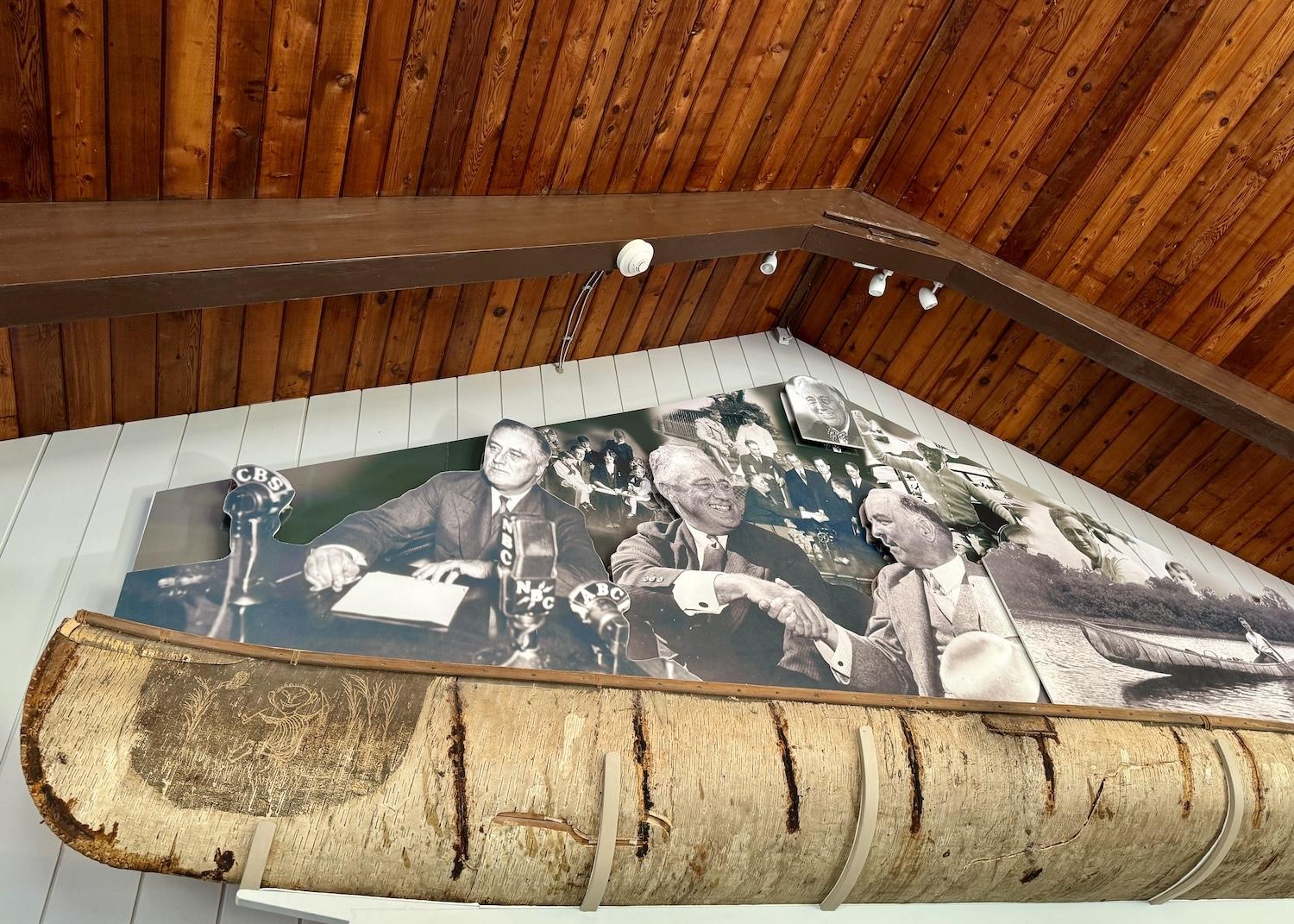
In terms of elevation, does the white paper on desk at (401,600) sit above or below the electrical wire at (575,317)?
below

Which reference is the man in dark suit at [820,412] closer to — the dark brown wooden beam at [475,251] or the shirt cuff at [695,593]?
Answer: the dark brown wooden beam at [475,251]

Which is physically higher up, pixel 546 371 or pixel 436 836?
pixel 546 371

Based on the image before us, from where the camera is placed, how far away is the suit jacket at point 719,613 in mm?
2709

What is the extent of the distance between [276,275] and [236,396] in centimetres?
69

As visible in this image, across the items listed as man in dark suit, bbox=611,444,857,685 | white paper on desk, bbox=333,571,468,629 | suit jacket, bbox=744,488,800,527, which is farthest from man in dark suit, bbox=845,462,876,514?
white paper on desk, bbox=333,571,468,629

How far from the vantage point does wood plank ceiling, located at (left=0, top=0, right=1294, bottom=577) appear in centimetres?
211

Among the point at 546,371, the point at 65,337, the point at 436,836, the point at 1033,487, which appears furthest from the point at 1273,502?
the point at 65,337

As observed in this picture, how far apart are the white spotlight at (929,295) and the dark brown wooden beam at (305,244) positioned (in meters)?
0.72

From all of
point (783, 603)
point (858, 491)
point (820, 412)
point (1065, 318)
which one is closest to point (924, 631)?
point (783, 603)

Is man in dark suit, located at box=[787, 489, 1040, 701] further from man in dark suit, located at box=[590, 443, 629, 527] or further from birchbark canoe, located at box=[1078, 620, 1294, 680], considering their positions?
man in dark suit, located at box=[590, 443, 629, 527]

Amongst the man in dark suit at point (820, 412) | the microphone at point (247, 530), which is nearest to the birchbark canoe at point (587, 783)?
the microphone at point (247, 530)

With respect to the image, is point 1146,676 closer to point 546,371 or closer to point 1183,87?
point 1183,87

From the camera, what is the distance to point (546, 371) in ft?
11.2

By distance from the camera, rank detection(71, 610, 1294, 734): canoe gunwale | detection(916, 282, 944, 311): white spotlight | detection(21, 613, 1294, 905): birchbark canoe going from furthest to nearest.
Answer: detection(916, 282, 944, 311): white spotlight, detection(71, 610, 1294, 734): canoe gunwale, detection(21, 613, 1294, 905): birchbark canoe
